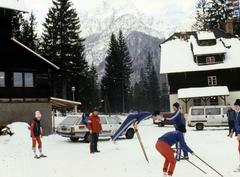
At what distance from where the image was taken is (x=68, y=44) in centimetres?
4053

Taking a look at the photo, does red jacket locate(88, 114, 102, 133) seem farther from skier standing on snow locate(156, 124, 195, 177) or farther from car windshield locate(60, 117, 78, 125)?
skier standing on snow locate(156, 124, 195, 177)

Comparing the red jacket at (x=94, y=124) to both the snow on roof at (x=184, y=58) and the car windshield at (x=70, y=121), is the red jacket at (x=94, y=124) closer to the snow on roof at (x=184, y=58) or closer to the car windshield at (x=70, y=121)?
Result: the car windshield at (x=70, y=121)

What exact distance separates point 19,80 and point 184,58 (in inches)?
1025

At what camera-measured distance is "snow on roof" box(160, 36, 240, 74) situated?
128 ft

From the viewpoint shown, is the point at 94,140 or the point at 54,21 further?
the point at 54,21

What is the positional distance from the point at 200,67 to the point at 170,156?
34677 mm

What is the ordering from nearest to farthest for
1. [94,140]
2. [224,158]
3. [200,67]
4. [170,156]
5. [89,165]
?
[170,156], [89,165], [224,158], [94,140], [200,67]

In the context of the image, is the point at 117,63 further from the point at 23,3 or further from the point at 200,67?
the point at 23,3

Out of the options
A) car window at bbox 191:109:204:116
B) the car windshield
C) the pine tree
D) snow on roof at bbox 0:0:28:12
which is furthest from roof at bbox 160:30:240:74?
the car windshield

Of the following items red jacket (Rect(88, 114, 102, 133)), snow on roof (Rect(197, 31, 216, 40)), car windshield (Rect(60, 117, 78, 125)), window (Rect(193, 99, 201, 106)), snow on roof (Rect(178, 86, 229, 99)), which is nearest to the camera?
red jacket (Rect(88, 114, 102, 133))

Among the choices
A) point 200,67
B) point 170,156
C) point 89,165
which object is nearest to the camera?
point 170,156

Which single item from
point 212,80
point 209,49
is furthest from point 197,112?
point 209,49

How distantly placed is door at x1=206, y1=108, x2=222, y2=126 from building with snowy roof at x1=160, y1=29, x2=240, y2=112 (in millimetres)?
12397

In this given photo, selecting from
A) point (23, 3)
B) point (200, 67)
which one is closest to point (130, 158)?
point (23, 3)
